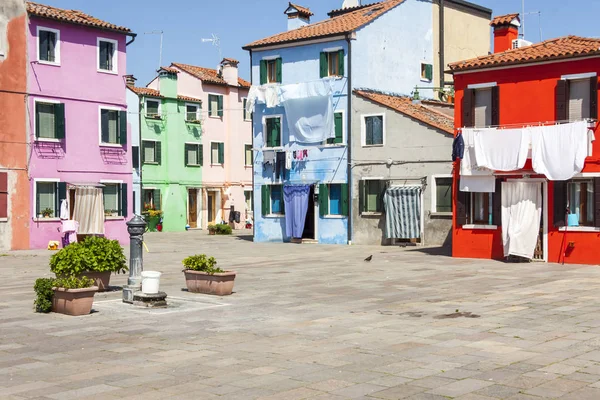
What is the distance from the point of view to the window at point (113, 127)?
33594 millimetres

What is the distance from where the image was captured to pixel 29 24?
31.0 m

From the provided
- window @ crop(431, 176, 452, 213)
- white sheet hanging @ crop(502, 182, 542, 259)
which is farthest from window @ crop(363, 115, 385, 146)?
white sheet hanging @ crop(502, 182, 542, 259)

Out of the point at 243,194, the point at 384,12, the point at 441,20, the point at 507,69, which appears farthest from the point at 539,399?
the point at 243,194

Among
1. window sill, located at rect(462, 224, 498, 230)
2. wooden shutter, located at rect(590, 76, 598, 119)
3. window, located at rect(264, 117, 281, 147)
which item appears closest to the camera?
wooden shutter, located at rect(590, 76, 598, 119)

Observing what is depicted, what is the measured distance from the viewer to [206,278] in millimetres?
16141

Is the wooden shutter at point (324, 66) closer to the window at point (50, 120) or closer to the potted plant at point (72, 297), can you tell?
the window at point (50, 120)

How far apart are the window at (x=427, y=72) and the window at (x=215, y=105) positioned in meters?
17.6

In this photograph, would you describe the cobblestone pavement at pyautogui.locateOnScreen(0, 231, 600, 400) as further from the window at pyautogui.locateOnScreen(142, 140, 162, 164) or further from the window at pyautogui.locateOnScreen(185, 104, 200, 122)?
the window at pyautogui.locateOnScreen(185, 104, 200, 122)

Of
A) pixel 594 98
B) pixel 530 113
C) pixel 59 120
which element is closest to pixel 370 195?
pixel 530 113

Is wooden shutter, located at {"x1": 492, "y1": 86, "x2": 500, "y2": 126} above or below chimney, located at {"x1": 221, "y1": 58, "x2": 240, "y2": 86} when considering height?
below

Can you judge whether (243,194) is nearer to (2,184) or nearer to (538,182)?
(2,184)

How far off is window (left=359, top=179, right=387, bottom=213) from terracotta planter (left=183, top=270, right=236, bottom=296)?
18000 mm

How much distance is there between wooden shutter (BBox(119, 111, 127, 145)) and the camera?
34094 millimetres

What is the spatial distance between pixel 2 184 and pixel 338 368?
952 inches
